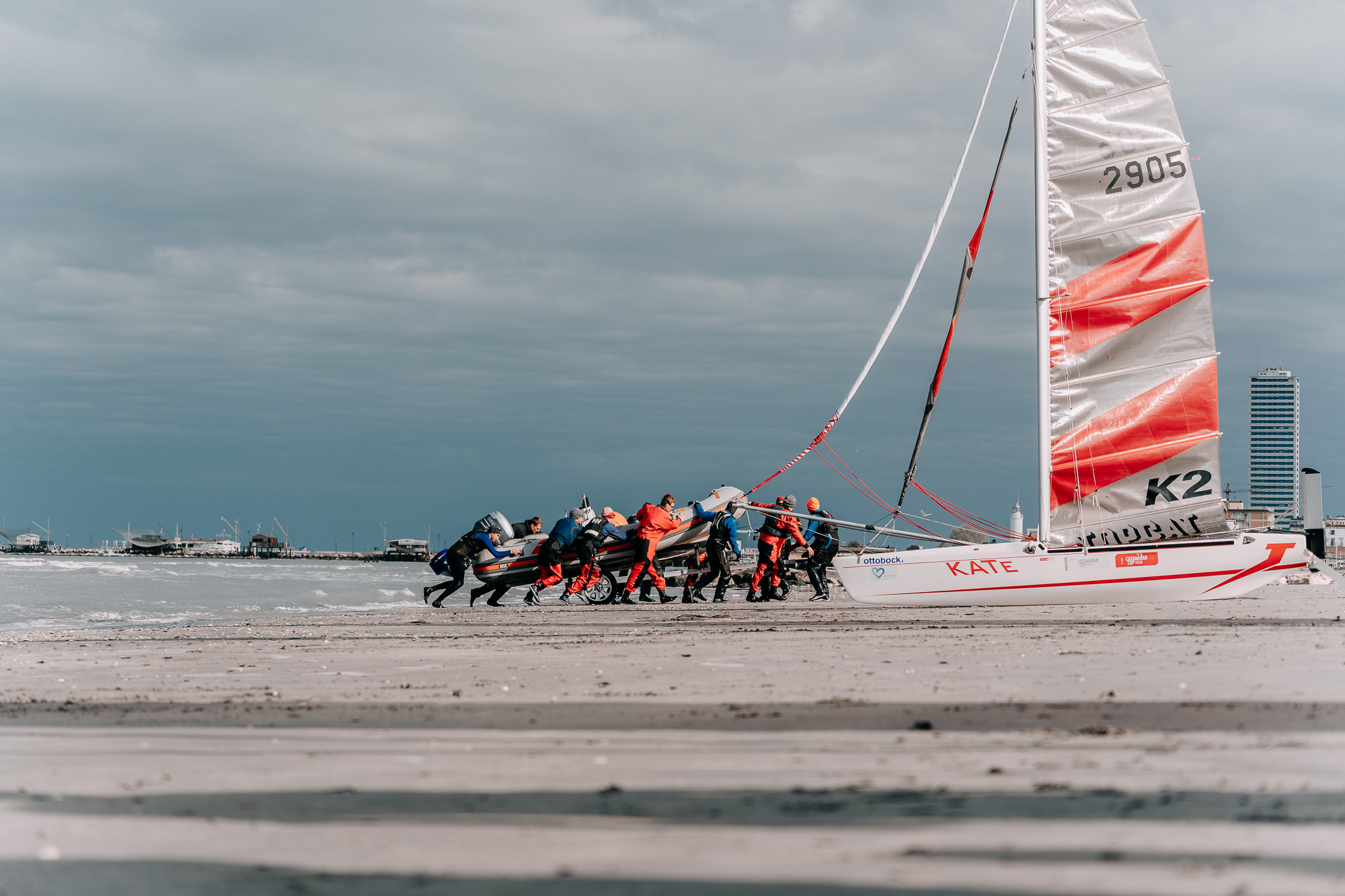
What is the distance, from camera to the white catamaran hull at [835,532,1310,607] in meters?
14.8

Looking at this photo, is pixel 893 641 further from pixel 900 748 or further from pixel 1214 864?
pixel 1214 864

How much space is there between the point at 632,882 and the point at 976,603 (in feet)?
44.2

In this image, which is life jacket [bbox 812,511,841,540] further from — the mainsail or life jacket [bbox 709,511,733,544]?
the mainsail

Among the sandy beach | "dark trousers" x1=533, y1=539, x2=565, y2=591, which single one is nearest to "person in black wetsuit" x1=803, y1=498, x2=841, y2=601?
"dark trousers" x1=533, y1=539, x2=565, y2=591

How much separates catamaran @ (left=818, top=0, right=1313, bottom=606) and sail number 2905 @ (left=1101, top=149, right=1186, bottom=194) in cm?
2

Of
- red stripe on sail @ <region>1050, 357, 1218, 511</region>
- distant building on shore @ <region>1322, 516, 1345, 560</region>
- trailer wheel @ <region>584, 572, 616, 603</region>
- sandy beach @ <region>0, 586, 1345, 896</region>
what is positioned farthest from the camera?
distant building on shore @ <region>1322, 516, 1345, 560</region>

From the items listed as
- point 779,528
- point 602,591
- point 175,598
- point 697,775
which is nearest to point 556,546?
point 602,591

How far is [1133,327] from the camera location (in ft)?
51.1

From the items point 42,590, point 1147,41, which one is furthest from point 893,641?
point 42,590

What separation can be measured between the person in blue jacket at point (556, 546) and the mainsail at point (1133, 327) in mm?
9695

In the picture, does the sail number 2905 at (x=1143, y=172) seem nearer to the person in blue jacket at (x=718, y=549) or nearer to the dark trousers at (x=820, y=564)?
the dark trousers at (x=820, y=564)

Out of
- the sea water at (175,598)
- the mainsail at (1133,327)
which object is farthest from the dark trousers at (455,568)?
the mainsail at (1133,327)

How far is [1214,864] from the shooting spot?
10.0ft

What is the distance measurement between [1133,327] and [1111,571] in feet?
11.5
